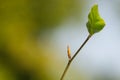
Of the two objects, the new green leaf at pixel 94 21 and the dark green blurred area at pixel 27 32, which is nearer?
the new green leaf at pixel 94 21

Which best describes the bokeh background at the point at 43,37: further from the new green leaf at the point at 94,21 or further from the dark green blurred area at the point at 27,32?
the new green leaf at the point at 94,21

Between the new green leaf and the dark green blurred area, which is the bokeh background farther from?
the new green leaf

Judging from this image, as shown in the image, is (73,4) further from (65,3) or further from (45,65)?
(45,65)

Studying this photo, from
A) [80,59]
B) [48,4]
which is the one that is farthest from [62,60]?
[48,4]

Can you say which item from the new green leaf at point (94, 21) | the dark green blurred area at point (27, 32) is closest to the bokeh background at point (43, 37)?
the dark green blurred area at point (27, 32)

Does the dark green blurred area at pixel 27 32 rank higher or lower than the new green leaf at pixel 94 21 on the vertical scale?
lower

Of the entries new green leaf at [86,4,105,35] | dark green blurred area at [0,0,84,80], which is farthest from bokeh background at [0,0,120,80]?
new green leaf at [86,4,105,35]
